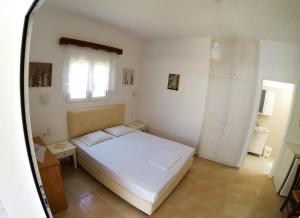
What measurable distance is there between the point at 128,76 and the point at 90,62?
3.79 ft

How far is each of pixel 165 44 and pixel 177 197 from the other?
343 centimetres

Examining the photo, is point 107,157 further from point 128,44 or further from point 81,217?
point 128,44

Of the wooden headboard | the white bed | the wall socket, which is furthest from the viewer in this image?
the wooden headboard

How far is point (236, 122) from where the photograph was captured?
141 inches

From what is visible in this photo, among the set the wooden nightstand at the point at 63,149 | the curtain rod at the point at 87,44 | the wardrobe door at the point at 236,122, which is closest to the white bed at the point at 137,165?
the wooden nightstand at the point at 63,149

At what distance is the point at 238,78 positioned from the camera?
3.48m

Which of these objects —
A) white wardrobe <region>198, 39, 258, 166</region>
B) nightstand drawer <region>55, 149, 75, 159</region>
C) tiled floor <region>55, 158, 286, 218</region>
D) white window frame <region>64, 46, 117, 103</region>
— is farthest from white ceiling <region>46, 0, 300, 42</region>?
tiled floor <region>55, 158, 286, 218</region>

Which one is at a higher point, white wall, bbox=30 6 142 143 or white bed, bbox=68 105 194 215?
white wall, bbox=30 6 142 143

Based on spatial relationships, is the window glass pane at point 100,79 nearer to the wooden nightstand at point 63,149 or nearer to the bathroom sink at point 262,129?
the wooden nightstand at point 63,149

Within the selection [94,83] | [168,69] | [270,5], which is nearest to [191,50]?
[168,69]

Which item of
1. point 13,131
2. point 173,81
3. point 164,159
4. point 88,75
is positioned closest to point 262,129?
point 173,81

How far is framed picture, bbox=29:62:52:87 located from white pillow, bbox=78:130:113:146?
3.76 feet

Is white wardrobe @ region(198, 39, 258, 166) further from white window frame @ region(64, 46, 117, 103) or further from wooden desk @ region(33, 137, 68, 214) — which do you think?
wooden desk @ region(33, 137, 68, 214)

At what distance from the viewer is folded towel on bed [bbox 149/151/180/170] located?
8.51ft
